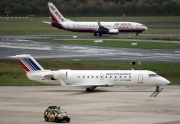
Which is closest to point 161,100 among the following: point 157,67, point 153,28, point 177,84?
point 177,84

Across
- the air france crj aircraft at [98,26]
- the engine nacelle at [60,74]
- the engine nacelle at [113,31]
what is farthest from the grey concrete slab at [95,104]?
the air france crj aircraft at [98,26]

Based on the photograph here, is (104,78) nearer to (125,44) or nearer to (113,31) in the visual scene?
(125,44)

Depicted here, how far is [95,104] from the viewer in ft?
210

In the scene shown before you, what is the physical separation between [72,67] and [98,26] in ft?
211

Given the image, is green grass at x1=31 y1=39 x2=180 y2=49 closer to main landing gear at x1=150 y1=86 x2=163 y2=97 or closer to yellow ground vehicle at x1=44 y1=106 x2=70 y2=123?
main landing gear at x1=150 y1=86 x2=163 y2=97

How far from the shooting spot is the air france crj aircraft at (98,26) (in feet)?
521

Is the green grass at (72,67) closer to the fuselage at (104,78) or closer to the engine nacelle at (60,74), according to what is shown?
the fuselage at (104,78)

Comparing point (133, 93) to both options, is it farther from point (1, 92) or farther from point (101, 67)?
point (101, 67)

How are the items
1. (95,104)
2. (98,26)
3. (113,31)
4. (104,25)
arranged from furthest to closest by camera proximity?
(98,26), (113,31), (104,25), (95,104)

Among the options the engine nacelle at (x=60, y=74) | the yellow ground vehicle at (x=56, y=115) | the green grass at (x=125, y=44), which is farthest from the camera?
the green grass at (x=125, y=44)

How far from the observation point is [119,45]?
13225 cm

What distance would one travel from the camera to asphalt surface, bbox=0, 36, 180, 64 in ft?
356

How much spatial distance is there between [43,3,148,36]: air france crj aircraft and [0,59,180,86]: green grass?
54434mm

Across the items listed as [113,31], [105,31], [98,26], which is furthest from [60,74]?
[98,26]
